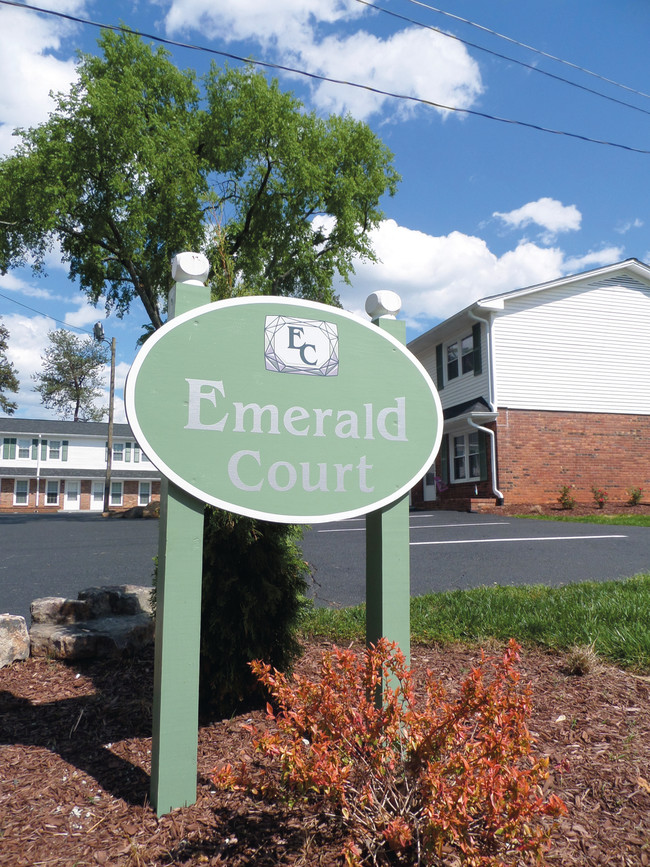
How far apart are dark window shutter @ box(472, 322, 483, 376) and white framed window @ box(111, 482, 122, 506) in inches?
1212

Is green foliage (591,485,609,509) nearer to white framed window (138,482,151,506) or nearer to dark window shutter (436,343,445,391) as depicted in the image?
dark window shutter (436,343,445,391)

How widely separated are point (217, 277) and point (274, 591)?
5.65 feet

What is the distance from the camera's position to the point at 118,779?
8.49 ft

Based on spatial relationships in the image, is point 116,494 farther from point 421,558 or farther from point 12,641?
point 12,641

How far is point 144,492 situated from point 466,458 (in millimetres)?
29849

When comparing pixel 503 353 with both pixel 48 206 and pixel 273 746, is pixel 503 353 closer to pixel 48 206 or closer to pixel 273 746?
pixel 48 206

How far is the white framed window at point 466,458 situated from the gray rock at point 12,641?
651 inches

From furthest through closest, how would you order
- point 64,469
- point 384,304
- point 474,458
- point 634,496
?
point 64,469
point 474,458
point 634,496
point 384,304

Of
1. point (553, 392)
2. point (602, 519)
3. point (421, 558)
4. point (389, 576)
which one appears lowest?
point (421, 558)

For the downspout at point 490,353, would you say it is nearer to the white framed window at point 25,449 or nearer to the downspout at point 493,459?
the downspout at point 493,459

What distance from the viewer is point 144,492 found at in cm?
4412

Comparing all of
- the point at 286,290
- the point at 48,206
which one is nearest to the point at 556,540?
the point at 286,290

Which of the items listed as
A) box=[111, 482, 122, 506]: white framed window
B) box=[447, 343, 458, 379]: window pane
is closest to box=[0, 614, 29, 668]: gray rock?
box=[447, 343, 458, 379]: window pane

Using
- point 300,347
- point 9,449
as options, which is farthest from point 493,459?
point 9,449
